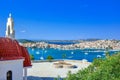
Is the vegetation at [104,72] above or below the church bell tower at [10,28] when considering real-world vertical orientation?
below

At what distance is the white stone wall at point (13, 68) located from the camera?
25.6 m

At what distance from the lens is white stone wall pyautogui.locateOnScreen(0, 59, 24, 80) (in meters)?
25.6

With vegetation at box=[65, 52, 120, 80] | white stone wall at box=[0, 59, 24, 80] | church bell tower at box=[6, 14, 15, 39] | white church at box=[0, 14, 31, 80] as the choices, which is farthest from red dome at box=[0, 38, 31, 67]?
vegetation at box=[65, 52, 120, 80]

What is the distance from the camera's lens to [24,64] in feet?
96.5

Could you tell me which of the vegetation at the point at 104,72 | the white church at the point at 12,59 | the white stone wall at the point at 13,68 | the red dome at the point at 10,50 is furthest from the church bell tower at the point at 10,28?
the vegetation at the point at 104,72

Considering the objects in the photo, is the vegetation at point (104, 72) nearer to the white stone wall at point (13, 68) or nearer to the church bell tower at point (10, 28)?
the white stone wall at point (13, 68)

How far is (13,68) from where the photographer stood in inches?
1047

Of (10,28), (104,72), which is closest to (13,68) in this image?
(10,28)

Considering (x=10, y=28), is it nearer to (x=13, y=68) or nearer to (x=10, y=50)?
(x=10, y=50)

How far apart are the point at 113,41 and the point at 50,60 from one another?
13533 centimetres

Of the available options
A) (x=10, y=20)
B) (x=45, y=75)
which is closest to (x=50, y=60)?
(x=45, y=75)

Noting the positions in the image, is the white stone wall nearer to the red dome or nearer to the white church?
the white church

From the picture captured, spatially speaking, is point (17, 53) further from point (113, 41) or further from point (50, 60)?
point (113, 41)

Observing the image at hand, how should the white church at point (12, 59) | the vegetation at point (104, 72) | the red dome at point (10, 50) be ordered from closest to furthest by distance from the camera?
1. the vegetation at point (104, 72)
2. the white church at point (12, 59)
3. the red dome at point (10, 50)
